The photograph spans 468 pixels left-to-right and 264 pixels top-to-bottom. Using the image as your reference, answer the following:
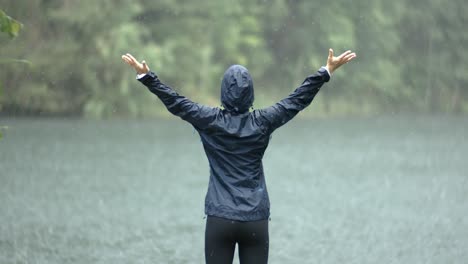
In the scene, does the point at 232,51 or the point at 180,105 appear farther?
the point at 232,51

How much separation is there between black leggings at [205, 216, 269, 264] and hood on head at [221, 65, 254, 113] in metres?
0.62

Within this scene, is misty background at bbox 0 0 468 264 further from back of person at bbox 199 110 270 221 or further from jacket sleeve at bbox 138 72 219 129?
back of person at bbox 199 110 270 221

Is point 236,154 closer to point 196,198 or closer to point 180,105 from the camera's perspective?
point 180,105

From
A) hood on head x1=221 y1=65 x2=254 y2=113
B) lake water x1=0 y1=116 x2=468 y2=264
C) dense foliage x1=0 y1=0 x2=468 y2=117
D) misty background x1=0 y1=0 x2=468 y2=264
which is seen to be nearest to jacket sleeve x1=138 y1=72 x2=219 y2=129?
hood on head x1=221 y1=65 x2=254 y2=113

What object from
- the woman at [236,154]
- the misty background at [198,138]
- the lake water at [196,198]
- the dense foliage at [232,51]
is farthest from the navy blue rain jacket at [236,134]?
the dense foliage at [232,51]

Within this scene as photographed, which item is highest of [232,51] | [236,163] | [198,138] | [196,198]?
[232,51]

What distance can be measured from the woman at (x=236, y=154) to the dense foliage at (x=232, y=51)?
84.7ft

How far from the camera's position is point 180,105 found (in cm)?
466

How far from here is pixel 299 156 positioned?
72.6 feet

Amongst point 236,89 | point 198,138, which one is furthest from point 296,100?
point 198,138

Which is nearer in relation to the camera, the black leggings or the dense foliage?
the black leggings

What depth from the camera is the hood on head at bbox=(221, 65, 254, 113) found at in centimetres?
457

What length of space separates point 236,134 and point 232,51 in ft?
124

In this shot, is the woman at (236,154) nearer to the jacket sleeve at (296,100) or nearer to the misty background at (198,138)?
the jacket sleeve at (296,100)
